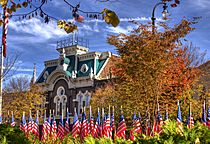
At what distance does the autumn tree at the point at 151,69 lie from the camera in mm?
19812

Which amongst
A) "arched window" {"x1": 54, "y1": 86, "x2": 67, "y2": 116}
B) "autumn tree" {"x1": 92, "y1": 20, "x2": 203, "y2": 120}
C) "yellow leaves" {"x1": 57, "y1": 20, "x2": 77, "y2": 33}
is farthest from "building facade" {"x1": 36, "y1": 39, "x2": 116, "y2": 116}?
"yellow leaves" {"x1": 57, "y1": 20, "x2": 77, "y2": 33}

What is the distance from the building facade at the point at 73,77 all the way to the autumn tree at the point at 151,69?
26.1 metres

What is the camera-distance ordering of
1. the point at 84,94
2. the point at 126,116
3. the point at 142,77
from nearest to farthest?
the point at 142,77 → the point at 126,116 → the point at 84,94

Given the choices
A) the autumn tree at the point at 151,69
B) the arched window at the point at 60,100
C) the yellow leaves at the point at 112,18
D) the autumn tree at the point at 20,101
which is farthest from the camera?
the arched window at the point at 60,100

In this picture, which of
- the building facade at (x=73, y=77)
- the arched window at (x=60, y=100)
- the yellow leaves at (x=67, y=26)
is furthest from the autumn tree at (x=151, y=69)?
the arched window at (x=60, y=100)

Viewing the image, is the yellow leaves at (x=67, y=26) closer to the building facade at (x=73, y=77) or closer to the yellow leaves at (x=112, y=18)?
the yellow leaves at (x=112, y=18)

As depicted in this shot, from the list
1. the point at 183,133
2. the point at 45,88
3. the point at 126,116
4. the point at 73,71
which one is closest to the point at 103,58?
the point at 73,71

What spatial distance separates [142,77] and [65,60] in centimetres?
3489

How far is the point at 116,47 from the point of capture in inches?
861

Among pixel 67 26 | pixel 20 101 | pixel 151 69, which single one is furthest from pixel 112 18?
pixel 20 101

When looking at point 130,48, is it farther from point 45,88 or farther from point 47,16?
point 45,88

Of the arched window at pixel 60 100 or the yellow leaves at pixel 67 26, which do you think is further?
the arched window at pixel 60 100

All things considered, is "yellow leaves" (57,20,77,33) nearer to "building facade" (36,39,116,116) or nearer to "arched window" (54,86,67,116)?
"building facade" (36,39,116,116)

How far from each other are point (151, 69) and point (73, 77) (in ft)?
108
